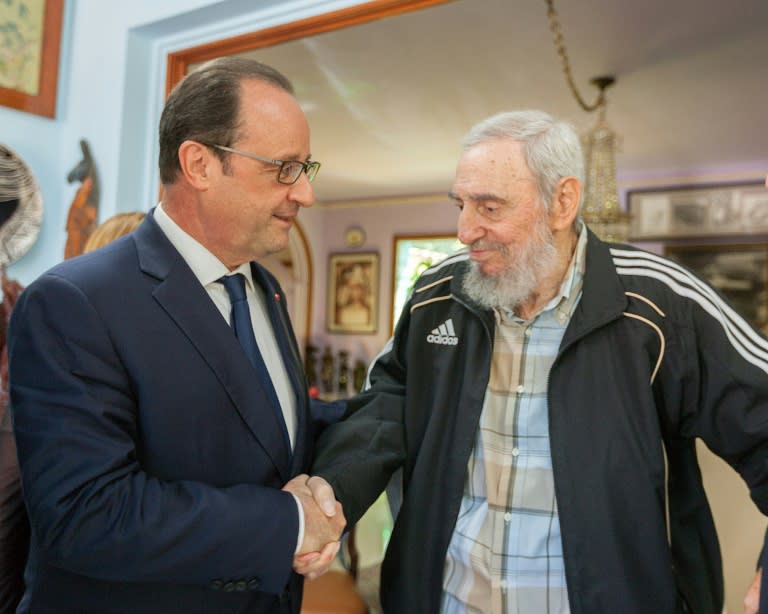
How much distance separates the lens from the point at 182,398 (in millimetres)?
1132

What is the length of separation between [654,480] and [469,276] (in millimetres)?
611

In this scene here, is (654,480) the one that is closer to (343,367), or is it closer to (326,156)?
(326,156)

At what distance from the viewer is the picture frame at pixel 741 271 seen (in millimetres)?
6859

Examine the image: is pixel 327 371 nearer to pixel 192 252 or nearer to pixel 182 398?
pixel 192 252

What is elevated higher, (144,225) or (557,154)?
(557,154)

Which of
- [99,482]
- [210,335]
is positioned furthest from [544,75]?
[99,482]

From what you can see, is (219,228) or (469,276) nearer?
(219,228)

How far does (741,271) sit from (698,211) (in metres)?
0.78

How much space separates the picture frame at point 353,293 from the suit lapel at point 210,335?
795 cm

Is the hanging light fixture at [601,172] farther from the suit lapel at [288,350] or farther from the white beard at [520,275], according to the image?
the suit lapel at [288,350]

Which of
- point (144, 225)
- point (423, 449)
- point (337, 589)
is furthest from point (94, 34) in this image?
point (337, 589)

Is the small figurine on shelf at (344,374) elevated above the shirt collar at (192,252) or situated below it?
below

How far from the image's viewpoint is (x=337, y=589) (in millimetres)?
2807

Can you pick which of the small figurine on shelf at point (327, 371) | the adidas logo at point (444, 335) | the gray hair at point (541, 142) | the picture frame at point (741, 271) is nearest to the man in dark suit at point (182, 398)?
the adidas logo at point (444, 335)
